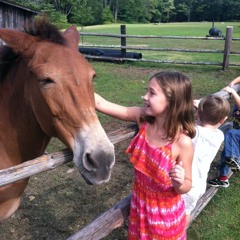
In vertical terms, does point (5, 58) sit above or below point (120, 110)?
above

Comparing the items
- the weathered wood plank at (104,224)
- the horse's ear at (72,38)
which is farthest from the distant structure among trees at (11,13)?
the weathered wood plank at (104,224)

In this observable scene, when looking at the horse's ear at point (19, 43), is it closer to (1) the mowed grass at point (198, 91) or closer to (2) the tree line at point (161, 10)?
(1) the mowed grass at point (198, 91)

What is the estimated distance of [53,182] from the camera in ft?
14.3

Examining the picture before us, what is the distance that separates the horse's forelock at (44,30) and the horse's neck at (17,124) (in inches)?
10.4

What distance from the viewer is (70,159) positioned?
2.13 m

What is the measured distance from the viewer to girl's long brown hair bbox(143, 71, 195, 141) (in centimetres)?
207

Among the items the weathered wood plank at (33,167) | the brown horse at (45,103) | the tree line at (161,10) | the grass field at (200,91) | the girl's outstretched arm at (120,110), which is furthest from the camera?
the tree line at (161,10)

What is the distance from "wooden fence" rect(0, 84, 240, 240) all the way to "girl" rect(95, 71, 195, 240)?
11.3 inches

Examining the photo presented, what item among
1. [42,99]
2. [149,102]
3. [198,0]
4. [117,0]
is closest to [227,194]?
[149,102]

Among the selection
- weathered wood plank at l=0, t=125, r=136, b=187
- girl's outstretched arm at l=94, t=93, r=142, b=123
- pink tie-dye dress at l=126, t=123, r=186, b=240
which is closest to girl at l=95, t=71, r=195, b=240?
pink tie-dye dress at l=126, t=123, r=186, b=240

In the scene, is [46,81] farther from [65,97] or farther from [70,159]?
[70,159]

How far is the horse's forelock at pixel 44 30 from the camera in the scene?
7.32 ft

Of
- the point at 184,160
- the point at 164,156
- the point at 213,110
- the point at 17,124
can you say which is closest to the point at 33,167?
the point at 17,124

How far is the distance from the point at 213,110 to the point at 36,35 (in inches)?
60.2
